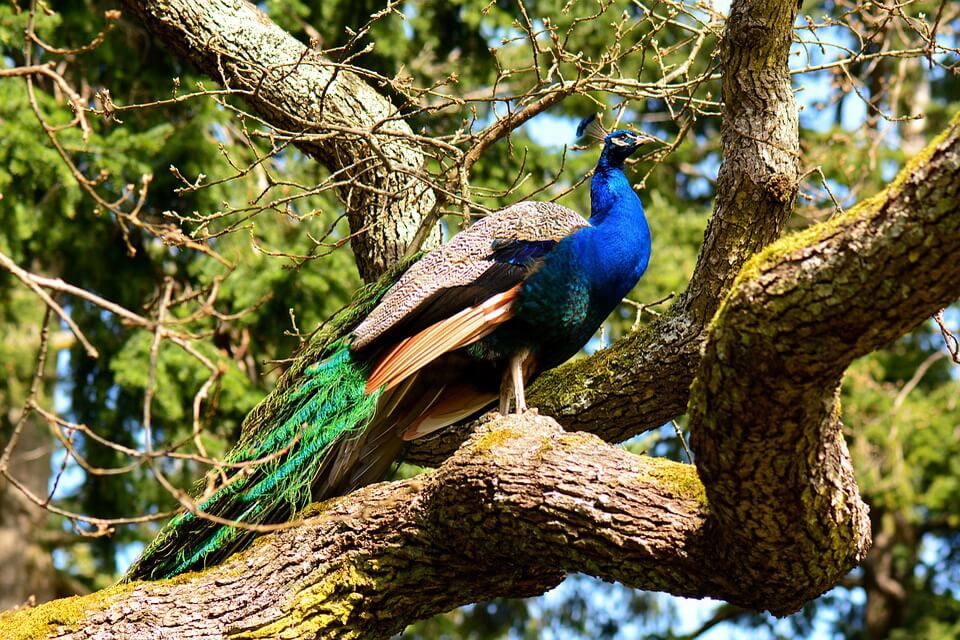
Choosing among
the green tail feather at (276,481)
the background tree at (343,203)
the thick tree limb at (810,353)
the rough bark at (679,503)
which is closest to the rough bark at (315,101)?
→ the background tree at (343,203)

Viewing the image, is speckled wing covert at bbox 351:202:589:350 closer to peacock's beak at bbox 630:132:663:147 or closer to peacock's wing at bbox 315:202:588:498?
peacock's wing at bbox 315:202:588:498

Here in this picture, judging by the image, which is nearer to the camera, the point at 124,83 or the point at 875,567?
the point at 124,83

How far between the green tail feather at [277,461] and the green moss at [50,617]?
0.97ft

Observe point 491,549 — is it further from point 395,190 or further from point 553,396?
point 395,190

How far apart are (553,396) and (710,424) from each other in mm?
1805

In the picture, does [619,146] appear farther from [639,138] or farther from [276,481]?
[276,481]

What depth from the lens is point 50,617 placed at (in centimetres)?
398

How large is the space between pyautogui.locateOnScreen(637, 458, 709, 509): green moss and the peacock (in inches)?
41.6

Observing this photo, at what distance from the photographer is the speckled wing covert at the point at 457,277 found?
177 inches

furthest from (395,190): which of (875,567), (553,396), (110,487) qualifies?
(875,567)

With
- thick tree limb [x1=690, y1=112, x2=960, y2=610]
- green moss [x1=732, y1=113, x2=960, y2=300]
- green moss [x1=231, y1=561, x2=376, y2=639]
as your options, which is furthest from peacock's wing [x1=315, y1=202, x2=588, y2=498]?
green moss [x1=732, y1=113, x2=960, y2=300]

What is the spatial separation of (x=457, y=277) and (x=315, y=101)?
1.31m

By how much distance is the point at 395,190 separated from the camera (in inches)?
212

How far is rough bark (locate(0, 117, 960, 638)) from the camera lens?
277cm
